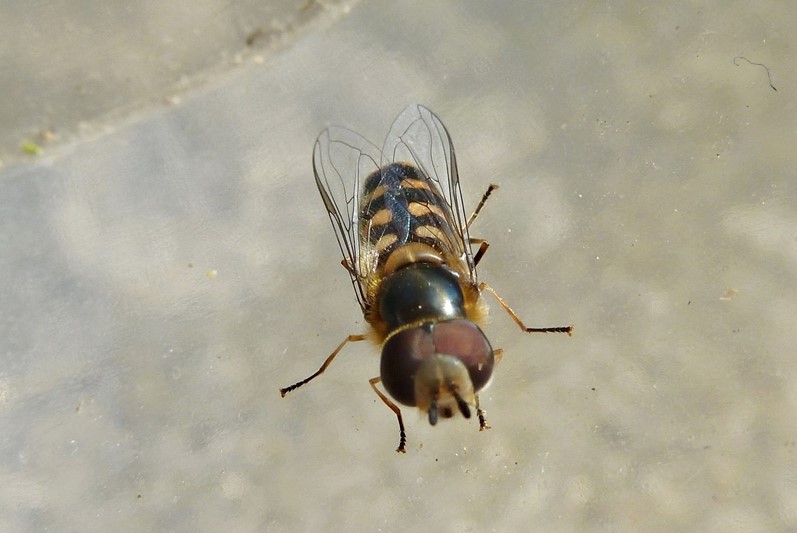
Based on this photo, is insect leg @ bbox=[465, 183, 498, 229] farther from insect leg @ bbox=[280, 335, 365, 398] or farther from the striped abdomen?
insect leg @ bbox=[280, 335, 365, 398]

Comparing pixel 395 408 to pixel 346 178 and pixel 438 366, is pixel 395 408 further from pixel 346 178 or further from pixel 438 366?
pixel 346 178

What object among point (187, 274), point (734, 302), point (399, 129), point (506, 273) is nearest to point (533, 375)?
point (506, 273)

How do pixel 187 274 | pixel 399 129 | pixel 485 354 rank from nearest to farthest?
pixel 485 354
pixel 399 129
pixel 187 274

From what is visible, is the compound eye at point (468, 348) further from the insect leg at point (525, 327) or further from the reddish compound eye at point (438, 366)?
the insect leg at point (525, 327)

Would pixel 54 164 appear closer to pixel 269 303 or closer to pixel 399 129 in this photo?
pixel 269 303

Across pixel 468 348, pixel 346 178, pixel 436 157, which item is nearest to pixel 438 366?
pixel 468 348

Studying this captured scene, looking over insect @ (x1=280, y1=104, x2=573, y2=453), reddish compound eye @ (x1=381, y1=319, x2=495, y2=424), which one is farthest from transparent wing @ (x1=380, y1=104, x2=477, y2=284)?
reddish compound eye @ (x1=381, y1=319, x2=495, y2=424)
